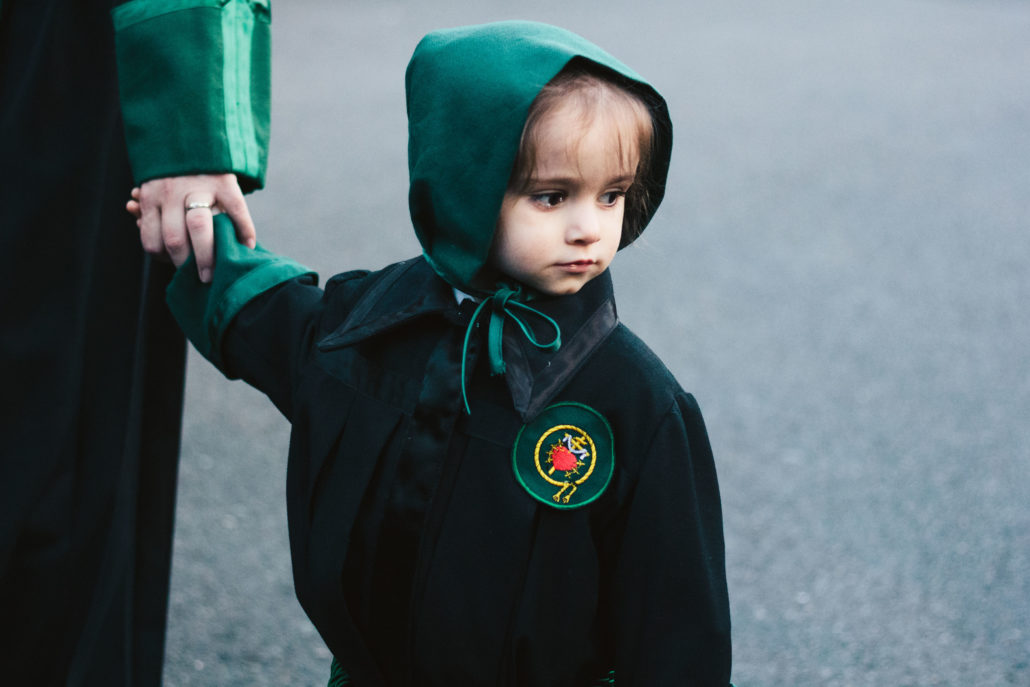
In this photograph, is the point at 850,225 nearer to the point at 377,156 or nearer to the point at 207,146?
the point at 377,156

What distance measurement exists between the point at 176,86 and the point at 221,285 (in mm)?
288

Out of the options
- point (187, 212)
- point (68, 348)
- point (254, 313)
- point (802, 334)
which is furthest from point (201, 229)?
point (802, 334)

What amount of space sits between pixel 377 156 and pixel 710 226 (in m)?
1.91

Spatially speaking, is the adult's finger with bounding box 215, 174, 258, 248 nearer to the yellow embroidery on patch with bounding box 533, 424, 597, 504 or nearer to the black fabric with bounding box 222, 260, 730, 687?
the black fabric with bounding box 222, 260, 730, 687

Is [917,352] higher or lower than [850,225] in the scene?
lower

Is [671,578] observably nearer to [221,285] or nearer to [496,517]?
[496,517]

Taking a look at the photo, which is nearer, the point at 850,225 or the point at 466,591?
the point at 466,591

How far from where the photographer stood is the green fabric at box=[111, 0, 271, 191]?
1.51m

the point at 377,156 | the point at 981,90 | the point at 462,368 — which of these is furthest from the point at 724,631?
the point at 981,90

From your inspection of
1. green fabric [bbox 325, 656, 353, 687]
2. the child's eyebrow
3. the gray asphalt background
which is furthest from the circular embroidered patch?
the gray asphalt background

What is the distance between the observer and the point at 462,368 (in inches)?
50.5

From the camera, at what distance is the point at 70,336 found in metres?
1.52

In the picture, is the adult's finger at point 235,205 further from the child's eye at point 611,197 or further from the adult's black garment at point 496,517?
the child's eye at point 611,197

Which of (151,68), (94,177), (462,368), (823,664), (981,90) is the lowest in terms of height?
(823,664)
